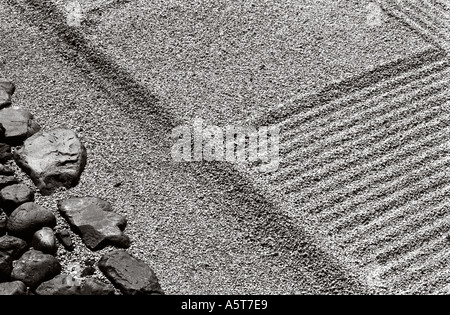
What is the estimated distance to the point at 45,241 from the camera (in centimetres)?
241

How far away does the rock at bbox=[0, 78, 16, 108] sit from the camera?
9.75 feet

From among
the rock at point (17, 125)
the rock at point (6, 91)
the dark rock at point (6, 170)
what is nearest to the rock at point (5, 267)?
the dark rock at point (6, 170)

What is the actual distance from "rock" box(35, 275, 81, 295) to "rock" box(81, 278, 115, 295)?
0.02 meters

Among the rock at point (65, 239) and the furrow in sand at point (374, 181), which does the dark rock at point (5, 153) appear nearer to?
the rock at point (65, 239)

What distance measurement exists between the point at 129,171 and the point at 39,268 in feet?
1.80

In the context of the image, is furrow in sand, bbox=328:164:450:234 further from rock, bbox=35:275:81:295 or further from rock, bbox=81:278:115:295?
rock, bbox=35:275:81:295

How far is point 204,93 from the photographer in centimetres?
298

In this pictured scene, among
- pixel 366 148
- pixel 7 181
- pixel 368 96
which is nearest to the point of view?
pixel 7 181

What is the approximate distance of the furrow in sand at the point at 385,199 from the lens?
250 cm

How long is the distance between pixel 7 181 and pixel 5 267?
0.40m

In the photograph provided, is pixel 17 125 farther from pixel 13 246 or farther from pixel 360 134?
pixel 360 134

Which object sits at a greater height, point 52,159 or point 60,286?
point 52,159

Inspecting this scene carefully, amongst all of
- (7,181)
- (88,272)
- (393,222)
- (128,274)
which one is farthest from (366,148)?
(7,181)

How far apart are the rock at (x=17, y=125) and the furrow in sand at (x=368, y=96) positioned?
1.00 metres
